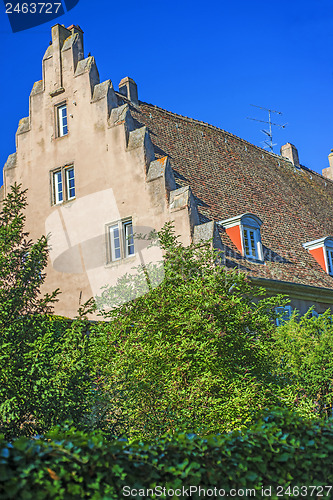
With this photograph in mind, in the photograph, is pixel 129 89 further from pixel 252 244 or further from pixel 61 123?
pixel 252 244

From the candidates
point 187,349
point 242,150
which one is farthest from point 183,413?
point 242,150

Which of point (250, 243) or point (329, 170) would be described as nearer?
point (250, 243)

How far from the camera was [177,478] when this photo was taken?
5.70m

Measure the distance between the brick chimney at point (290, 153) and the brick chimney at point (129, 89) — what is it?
37.2 ft

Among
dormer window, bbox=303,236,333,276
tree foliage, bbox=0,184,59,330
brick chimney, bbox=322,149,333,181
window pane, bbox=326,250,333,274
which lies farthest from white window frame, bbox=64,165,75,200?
brick chimney, bbox=322,149,333,181

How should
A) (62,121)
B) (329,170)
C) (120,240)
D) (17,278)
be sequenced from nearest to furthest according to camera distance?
(17,278) < (120,240) < (62,121) < (329,170)

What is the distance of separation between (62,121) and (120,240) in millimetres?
5688

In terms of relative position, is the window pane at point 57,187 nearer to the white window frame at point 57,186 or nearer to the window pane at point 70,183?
the white window frame at point 57,186

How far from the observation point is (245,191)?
24750 millimetres

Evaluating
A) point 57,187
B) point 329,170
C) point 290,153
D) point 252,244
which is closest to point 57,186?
point 57,187

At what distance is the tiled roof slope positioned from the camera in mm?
21844

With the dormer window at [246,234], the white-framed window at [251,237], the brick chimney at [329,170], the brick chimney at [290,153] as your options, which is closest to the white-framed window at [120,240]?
the dormer window at [246,234]

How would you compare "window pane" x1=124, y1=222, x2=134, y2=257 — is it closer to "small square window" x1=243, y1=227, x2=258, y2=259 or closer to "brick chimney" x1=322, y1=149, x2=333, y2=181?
"small square window" x1=243, y1=227, x2=258, y2=259

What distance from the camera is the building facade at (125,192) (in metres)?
19.7
